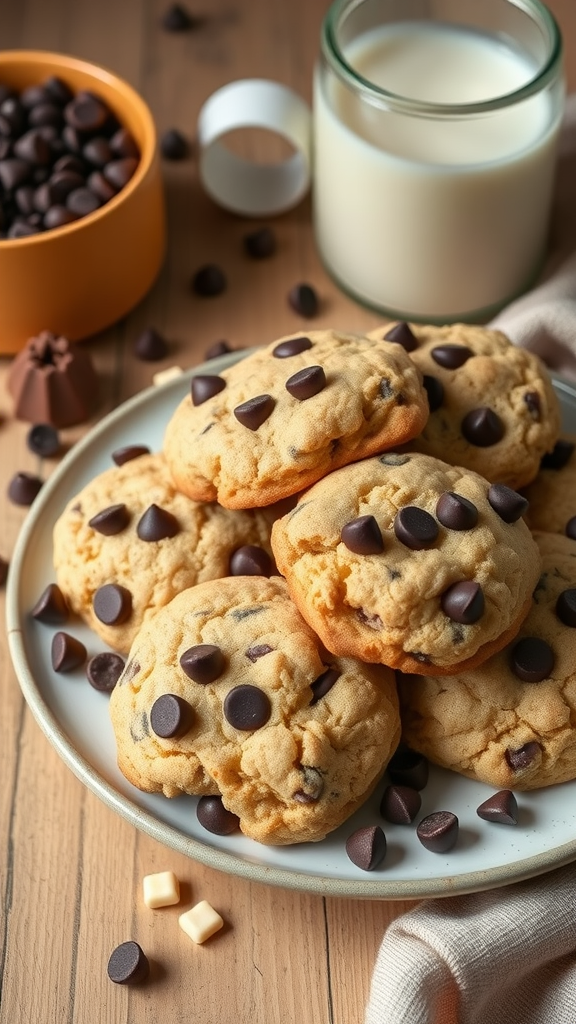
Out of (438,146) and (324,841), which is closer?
(324,841)

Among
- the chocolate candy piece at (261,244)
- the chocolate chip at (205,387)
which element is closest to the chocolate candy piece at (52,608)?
the chocolate chip at (205,387)

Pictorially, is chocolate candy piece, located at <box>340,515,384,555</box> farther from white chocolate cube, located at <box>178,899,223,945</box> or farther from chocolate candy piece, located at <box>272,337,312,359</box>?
white chocolate cube, located at <box>178,899,223,945</box>

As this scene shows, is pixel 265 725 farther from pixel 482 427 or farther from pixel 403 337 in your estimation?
pixel 403 337

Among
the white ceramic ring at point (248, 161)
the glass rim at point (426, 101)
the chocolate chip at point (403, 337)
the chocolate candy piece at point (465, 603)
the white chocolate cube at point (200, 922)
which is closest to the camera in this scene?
the chocolate candy piece at point (465, 603)

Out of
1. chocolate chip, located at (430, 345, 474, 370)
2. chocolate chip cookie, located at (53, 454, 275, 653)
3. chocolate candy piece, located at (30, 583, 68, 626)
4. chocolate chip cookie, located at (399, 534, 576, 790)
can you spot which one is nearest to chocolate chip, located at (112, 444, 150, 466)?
chocolate chip cookie, located at (53, 454, 275, 653)

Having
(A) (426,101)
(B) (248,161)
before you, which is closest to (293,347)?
(A) (426,101)

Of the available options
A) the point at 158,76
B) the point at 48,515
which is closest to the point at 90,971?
the point at 48,515

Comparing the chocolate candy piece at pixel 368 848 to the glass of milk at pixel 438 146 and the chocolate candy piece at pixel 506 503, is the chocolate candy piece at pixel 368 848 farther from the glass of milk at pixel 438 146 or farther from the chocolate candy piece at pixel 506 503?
the glass of milk at pixel 438 146
